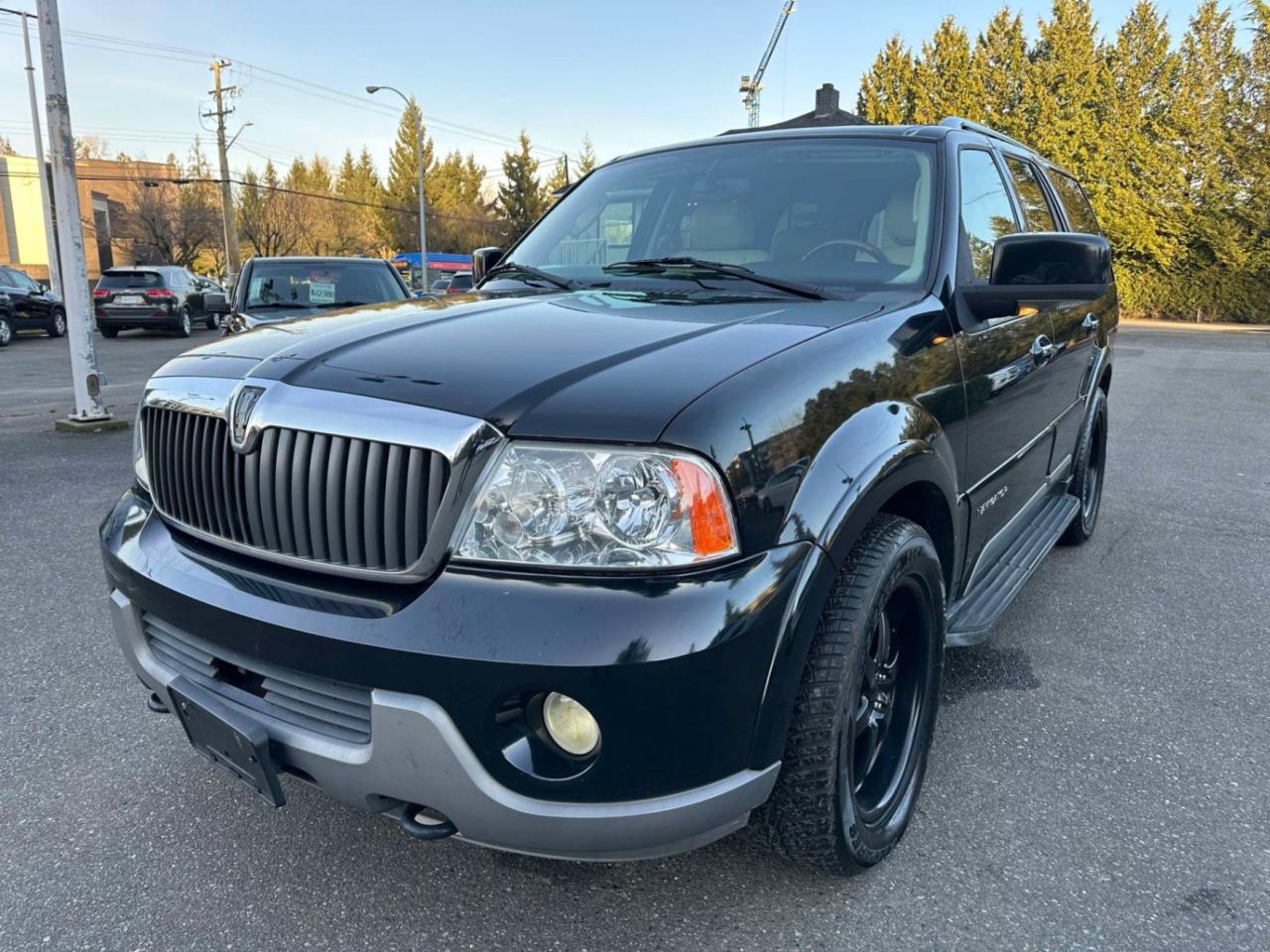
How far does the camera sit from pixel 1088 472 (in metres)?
4.85

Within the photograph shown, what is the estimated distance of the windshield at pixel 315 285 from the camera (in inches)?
355

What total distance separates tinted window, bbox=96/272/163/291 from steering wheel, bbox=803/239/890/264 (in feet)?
68.9

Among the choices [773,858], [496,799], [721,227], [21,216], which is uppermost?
[21,216]

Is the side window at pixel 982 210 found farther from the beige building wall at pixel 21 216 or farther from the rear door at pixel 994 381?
the beige building wall at pixel 21 216

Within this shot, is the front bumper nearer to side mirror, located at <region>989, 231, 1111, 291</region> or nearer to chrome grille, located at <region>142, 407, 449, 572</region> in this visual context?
chrome grille, located at <region>142, 407, 449, 572</region>

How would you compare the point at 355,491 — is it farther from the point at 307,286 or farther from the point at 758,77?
the point at 758,77

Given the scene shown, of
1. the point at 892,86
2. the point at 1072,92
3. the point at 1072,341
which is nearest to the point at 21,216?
the point at 892,86

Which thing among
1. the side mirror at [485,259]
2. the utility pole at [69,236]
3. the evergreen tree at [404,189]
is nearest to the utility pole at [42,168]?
the utility pole at [69,236]

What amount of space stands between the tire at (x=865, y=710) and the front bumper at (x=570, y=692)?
15 cm

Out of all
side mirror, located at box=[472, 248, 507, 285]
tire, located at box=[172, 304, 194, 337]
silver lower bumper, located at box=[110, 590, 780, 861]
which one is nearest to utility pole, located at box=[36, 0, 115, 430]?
side mirror, located at box=[472, 248, 507, 285]

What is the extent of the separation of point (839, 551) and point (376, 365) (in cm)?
102

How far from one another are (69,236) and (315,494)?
25.7 ft

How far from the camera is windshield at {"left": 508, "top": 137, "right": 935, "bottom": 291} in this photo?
2752 mm

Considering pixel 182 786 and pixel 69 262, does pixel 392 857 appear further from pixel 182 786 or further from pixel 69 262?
pixel 69 262
